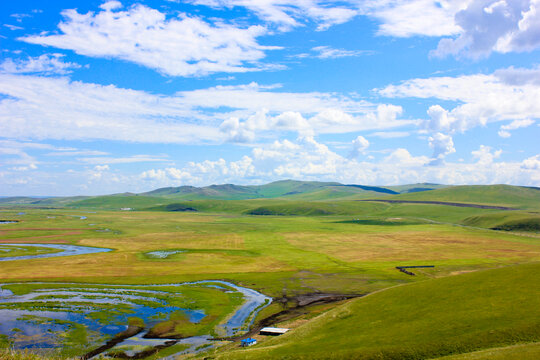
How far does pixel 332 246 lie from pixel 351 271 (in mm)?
57185

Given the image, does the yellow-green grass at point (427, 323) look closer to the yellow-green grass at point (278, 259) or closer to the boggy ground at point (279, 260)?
the boggy ground at point (279, 260)

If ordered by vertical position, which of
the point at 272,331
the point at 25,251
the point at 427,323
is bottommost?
the point at 25,251

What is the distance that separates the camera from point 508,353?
31344mm

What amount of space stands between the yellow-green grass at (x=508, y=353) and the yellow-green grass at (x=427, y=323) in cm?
242

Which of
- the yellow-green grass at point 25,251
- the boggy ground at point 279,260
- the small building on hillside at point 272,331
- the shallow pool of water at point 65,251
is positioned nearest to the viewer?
the small building on hillside at point 272,331

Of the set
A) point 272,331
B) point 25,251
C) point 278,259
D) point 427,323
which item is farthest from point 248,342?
point 25,251

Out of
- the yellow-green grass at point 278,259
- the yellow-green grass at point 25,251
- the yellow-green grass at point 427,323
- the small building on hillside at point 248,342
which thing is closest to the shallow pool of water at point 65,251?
the yellow-green grass at point 25,251

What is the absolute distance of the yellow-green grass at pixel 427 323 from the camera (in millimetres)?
37897

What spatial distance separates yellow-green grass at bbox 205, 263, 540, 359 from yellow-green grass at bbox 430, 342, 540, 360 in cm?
242

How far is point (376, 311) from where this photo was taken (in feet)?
182

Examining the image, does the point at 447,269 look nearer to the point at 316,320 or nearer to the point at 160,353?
the point at 316,320

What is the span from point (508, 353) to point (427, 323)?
46.4 ft

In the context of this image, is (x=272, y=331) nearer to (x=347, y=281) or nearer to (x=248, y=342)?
(x=248, y=342)

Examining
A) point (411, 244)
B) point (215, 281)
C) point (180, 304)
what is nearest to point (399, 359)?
point (180, 304)
